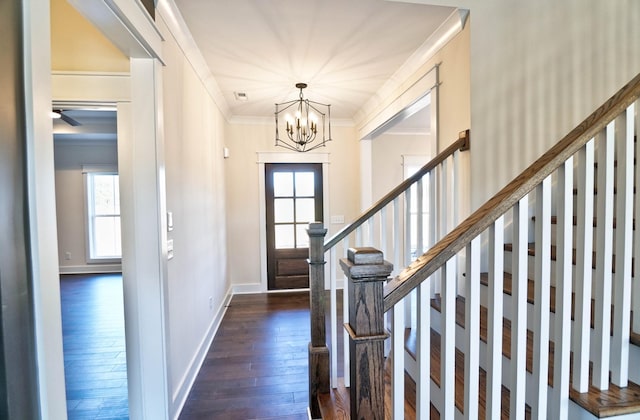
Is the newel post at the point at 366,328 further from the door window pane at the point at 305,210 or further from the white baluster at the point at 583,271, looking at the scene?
the door window pane at the point at 305,210

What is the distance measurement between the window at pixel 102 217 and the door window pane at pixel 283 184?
3814 mm

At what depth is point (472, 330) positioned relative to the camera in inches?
35.0

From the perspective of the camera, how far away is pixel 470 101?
1.92 metres

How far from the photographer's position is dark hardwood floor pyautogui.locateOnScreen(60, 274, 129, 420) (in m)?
2.09

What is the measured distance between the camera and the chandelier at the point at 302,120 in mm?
3164

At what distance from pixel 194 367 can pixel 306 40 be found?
2.68 metres

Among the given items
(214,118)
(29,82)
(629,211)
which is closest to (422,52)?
(629,211)

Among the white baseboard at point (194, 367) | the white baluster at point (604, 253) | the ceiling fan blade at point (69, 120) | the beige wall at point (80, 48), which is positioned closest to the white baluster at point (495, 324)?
the white baluster at point (604, 253)

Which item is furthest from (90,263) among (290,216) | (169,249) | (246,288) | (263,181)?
(169,249)

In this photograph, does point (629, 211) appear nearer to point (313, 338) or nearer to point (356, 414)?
point (356, 414)

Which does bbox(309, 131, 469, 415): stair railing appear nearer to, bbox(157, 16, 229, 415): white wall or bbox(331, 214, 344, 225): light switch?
bbox(157, 16, 229, 415): white wall

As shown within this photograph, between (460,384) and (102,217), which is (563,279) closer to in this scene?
(460,384)

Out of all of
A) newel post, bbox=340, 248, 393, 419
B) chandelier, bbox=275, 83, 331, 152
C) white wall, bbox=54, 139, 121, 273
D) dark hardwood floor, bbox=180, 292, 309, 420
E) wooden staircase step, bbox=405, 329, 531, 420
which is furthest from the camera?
white wall, bbox=54, 139, 121, 273

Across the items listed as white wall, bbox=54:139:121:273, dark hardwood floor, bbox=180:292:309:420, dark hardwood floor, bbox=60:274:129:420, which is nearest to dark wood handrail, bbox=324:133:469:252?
dark hardwood floor, bbox=180:292:309:420
